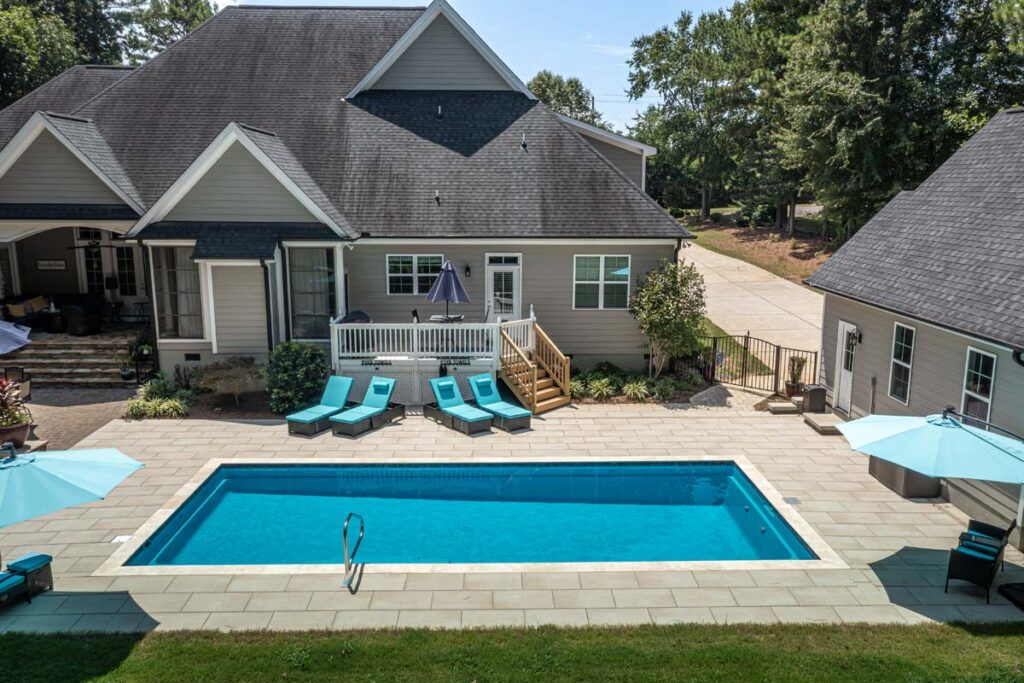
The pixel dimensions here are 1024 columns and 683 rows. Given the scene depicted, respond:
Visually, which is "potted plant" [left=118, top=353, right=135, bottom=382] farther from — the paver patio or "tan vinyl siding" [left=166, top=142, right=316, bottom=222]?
the paver patio

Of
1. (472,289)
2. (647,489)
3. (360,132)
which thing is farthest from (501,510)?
(360,132)

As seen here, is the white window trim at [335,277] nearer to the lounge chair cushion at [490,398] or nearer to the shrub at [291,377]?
the shrub at [291,377]

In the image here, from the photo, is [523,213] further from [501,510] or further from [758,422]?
[501,510]

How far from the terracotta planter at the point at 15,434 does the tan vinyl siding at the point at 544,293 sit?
27.3 feet

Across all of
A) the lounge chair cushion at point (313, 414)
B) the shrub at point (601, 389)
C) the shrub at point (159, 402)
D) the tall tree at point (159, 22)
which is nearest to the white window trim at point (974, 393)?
the shrub at point (601, 389)

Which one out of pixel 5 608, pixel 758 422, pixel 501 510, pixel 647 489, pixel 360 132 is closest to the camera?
pixel 5 608

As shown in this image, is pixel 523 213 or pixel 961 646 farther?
pixel 523 213

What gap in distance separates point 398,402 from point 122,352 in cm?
793

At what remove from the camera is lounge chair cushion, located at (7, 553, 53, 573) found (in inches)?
365

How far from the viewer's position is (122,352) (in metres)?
19.8

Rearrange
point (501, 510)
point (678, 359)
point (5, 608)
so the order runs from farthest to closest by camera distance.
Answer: point (678, 359)
point (501, 510)
point (5, 608)

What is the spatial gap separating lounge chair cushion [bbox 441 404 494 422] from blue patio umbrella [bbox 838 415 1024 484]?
812 cm

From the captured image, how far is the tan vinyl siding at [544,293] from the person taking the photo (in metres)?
20.3

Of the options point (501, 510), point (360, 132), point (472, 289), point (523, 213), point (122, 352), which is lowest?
point (501, 510)
